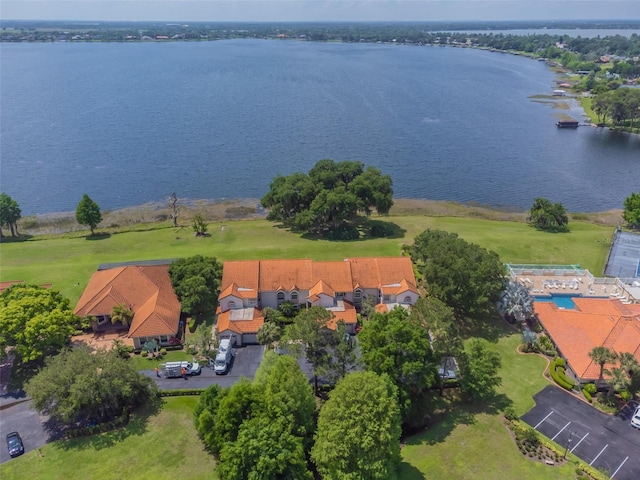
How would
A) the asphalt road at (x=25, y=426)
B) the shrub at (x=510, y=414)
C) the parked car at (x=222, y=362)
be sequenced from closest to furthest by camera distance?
1. the asphalt road at (x=25, y=426)
2. the shrub at (x=510, y=414)
3. the parked car at (x=222, y=362)

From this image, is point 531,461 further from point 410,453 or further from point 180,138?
point 180,138

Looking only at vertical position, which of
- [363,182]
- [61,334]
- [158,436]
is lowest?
[158,436]

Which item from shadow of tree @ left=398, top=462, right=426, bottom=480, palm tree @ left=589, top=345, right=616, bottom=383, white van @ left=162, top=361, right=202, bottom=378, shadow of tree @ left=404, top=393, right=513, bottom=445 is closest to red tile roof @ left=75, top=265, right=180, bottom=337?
white van @ left=162, top=361, right=202, bottom=378

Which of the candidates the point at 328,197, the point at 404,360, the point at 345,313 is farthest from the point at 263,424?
the point at 328,197

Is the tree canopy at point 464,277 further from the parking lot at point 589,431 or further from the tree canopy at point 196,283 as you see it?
the tree canopy at point 196,283

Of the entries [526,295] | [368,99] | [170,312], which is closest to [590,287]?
[526,295]

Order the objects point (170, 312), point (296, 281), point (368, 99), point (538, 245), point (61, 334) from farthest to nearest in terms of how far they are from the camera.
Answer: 1. point (368, 99)
2. point (538, 245)
3. point (296, 281)
4. point (170, 312)
5. point (61, 334)

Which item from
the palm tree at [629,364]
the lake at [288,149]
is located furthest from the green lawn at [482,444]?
the lake at [288,149]
